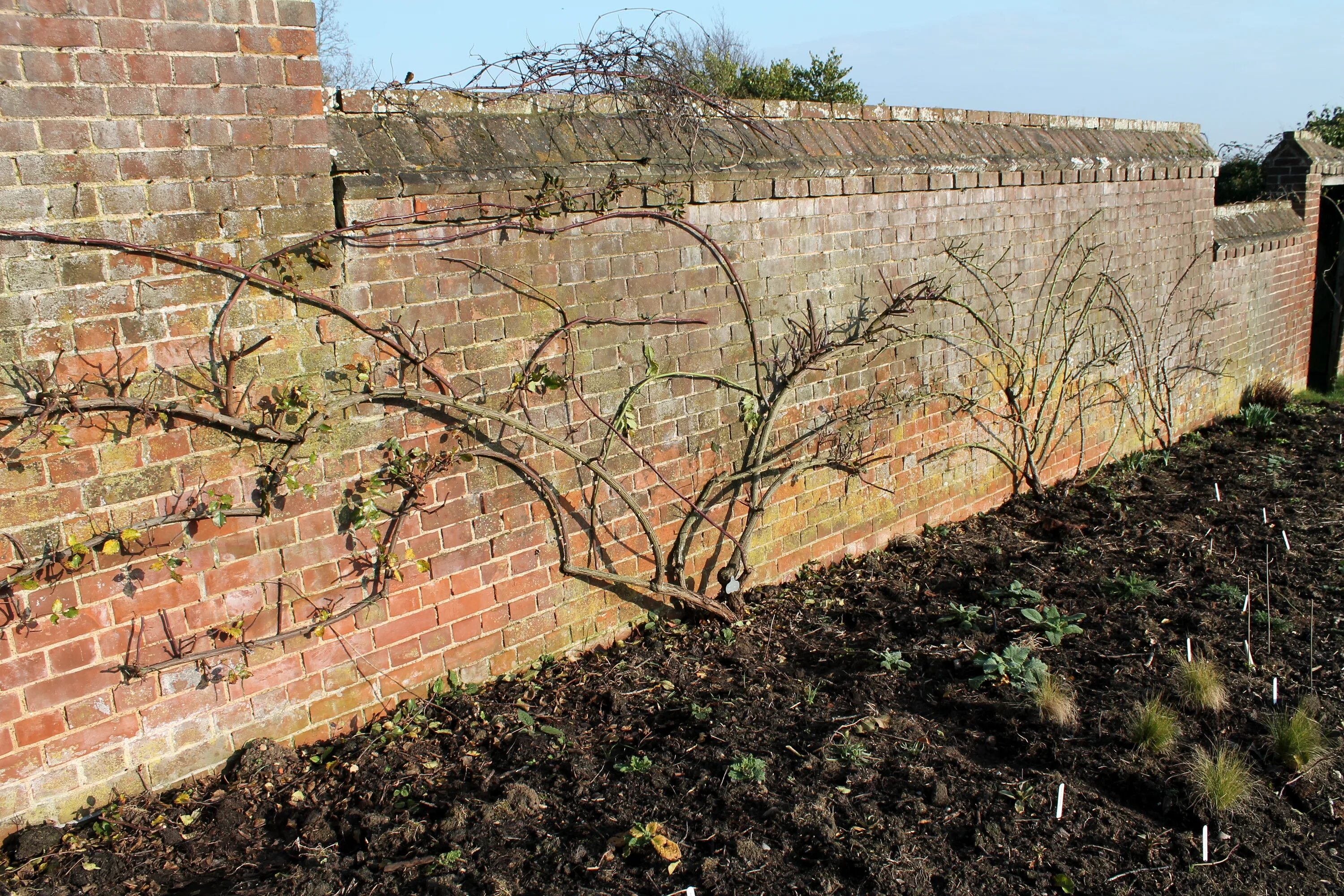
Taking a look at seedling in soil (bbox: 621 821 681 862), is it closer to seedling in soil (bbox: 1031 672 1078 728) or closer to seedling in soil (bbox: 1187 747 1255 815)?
seedling in soil (bbox: 1031 672 1078 728)

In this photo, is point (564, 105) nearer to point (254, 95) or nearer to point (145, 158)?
point (254, 95)

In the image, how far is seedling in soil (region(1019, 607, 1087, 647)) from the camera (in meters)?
4.37

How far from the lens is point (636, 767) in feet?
10.8

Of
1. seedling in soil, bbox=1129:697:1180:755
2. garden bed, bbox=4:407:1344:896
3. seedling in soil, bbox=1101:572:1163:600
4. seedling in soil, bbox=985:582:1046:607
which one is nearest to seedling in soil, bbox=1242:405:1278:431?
garden bed, bbox=4:407:1344:896

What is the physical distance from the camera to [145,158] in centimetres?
285

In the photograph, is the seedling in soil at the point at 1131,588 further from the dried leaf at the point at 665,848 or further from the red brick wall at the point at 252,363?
the dried leaf at the point at 665,848

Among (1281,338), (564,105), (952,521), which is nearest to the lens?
(564,105)

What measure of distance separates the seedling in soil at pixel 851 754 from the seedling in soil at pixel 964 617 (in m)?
1.26

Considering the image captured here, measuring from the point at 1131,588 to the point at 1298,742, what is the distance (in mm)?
1583

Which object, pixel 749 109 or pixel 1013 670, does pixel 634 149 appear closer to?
pixel 749 109

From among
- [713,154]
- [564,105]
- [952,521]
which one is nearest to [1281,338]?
[952,521]

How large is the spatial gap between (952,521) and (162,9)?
5.31 metres

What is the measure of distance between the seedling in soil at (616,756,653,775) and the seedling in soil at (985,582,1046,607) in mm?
2338

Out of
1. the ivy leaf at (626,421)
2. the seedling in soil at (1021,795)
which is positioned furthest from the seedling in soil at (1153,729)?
the ivy leaf at (626,421)
